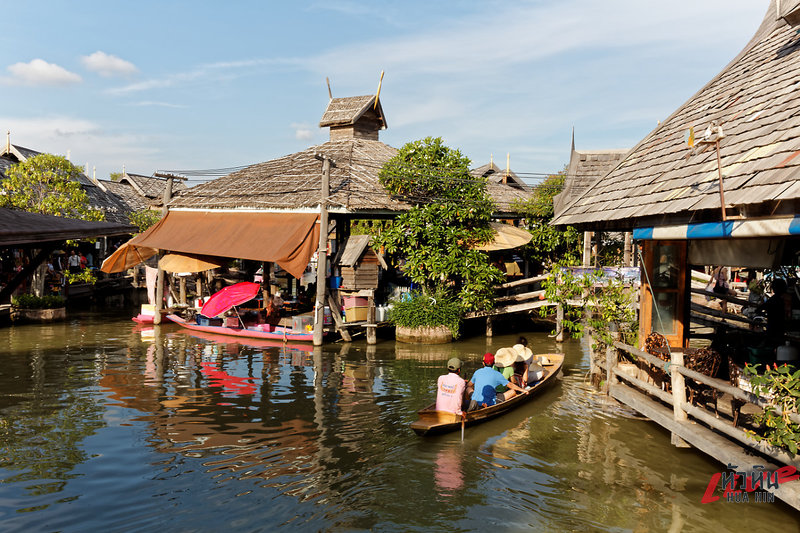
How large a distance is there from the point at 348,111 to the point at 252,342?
1277 cm

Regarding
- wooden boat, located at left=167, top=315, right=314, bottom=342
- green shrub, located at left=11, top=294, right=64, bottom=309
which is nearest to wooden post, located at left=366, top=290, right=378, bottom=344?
wooden boat, located at left=167, top=315, right=314, bottom=342

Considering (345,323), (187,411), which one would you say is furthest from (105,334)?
(187,411)

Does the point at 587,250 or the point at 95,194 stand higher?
the point at 95,194

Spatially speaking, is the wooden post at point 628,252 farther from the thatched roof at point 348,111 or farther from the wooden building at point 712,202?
the thatched roof at point 348,111

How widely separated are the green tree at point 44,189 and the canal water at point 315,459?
35.1ft

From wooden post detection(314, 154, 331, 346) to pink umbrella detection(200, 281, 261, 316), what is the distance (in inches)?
92.2

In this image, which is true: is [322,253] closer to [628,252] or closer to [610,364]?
[610,364]

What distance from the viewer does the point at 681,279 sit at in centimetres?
1028

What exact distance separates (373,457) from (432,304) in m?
9.87

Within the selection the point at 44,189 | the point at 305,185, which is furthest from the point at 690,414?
the point at 44,189

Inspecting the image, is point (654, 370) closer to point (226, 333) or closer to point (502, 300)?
point (502, 300)

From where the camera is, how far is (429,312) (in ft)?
61.7

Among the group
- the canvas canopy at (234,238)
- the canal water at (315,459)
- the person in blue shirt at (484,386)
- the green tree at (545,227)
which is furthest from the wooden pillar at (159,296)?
the person in blue shirt at (484,386)

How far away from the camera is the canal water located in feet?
23.9
